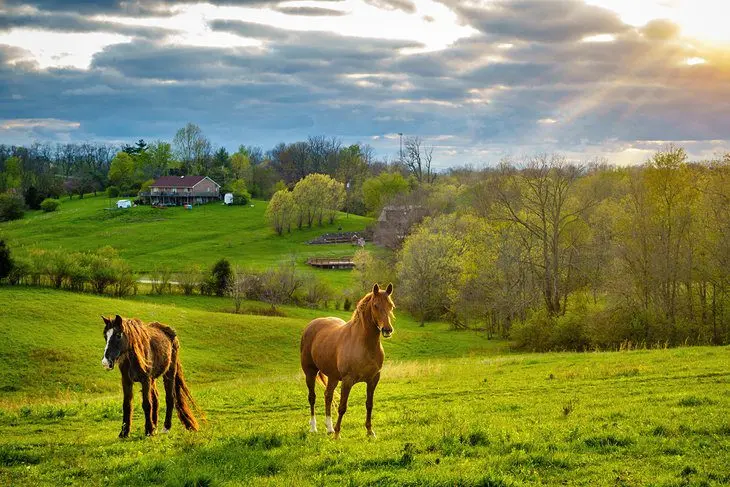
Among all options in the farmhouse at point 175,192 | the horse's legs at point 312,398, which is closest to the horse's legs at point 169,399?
the horse's legs at point 312,398

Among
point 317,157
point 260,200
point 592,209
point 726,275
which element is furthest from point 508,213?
point 317,157

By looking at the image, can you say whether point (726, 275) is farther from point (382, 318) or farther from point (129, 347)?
point (129, 347)

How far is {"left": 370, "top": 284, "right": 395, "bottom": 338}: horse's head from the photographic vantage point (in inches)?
486

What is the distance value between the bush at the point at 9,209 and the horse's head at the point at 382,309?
496ft

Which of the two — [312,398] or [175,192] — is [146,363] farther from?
[175,192]

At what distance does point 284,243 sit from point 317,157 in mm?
69195

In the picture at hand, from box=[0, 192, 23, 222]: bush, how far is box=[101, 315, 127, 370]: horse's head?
147778 mm

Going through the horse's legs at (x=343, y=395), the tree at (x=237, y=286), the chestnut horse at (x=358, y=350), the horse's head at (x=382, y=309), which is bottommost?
the tree at (x=237, y=286)

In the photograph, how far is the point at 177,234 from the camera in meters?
128

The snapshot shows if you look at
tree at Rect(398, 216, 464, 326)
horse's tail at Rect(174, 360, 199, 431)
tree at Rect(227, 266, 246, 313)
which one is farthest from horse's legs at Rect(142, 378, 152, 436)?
tree at Rect(227, 266, 246, 313)

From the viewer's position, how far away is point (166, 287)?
71.1 m

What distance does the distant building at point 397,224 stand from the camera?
337 ft

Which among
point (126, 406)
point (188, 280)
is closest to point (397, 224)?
point (188, 280)

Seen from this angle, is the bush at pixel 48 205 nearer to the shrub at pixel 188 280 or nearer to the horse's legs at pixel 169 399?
the shrub at pixel 188 280
